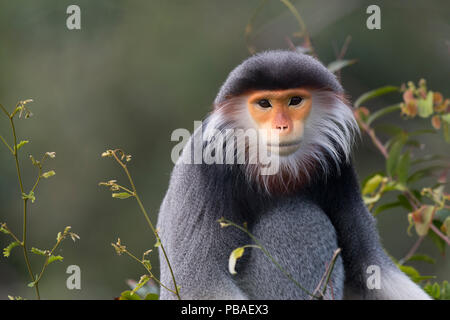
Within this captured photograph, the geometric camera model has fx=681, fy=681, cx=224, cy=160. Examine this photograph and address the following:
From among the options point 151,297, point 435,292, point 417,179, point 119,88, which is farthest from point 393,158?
point 119,88

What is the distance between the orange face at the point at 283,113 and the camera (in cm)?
341

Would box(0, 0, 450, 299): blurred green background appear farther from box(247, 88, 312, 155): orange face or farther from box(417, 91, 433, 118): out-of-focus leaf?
box(247, 88, 312, 155): orange face

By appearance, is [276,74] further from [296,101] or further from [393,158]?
[393,158]

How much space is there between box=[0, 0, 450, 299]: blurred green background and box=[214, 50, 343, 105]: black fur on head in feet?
20.8

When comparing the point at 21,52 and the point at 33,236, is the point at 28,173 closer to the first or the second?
the point at 33,236

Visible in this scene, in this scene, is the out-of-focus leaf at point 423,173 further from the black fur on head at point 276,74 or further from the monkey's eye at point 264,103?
the monkey's eye at point 264,103

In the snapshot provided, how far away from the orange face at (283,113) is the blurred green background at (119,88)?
639cm

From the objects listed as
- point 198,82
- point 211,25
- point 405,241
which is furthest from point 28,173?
point 405,241

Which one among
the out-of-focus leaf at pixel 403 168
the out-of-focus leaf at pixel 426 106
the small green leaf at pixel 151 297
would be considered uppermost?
the out-of-focus leaf at pixel 426 106

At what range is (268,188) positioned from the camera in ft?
12.0

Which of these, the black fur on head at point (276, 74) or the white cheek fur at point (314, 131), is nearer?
the black fur on head at point (276, 74)

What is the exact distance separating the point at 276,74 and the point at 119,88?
24.8 ft

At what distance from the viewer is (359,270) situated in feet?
13.0

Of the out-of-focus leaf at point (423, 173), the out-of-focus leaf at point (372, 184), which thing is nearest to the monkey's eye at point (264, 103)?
the out-of-focus leaf at point (372, 184)
